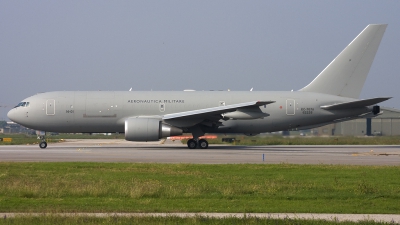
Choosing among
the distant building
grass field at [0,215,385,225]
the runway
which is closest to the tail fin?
the runway

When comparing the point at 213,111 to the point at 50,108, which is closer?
the point at 213,111

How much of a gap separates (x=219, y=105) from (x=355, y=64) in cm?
968

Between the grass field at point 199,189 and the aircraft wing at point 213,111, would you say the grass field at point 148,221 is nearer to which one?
the grass field at point 199,189

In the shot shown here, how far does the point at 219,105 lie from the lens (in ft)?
121

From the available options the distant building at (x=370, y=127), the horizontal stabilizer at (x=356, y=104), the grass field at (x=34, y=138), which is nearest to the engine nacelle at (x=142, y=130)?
the horizontal stabilizer at (x=356, y=104)

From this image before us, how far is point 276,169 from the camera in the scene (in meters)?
20.9

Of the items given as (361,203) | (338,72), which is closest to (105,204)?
(361,203)

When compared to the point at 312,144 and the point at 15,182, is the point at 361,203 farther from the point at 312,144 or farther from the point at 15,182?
the point at 312,144

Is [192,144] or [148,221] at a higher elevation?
[192,144]

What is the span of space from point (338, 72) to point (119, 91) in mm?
15114

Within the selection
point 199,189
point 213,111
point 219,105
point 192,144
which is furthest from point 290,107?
point 199,189

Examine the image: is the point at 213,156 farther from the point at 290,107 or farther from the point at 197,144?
the point at 290,107

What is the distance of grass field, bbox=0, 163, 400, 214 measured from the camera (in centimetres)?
1206

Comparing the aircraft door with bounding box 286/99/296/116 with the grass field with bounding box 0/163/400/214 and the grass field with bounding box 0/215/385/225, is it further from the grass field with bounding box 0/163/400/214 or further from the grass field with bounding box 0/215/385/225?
the grass field with bounding box 0/215/385/225
